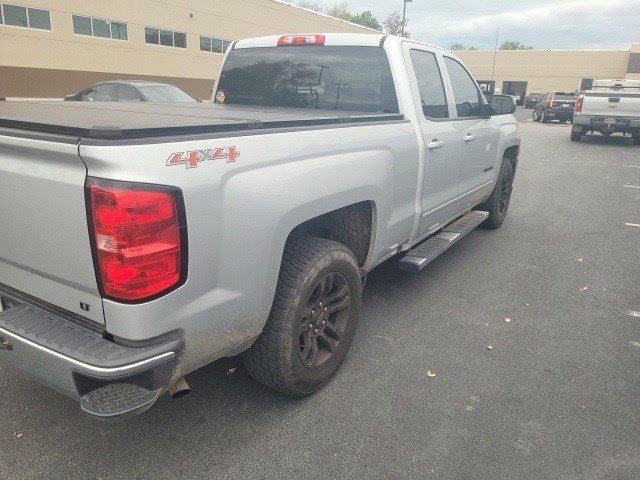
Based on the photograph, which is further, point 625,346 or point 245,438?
point 625,346

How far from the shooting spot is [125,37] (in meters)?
26.2

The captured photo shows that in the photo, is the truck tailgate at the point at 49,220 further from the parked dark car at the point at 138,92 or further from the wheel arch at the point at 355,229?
the parked dark car at the point at 138,92

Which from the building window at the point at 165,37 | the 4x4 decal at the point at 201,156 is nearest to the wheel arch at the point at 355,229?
the 4x4 decal at the point at 201,156

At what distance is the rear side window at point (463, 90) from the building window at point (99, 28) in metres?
24.3

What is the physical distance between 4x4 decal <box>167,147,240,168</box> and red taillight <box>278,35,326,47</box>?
2245 mm

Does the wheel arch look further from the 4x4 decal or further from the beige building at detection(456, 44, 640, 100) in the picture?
the beige building at detection(456, 44, 640, 100)

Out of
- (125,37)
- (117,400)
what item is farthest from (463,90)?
(125,37)

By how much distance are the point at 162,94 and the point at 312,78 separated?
26.3ft

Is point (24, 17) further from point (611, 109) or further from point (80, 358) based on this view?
point (80, 358)

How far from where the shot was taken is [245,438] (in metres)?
2.58

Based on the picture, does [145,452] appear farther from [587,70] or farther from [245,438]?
[587,70]

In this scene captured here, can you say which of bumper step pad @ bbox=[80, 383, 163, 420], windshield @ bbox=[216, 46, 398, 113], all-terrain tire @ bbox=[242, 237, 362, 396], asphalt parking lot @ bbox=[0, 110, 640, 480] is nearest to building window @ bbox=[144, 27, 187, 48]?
windshield @ bbox=[216, 46, 398, 113]

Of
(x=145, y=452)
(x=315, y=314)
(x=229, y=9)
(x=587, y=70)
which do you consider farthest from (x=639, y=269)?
(x=587, y=70)

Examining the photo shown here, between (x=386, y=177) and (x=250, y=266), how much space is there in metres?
1.30
